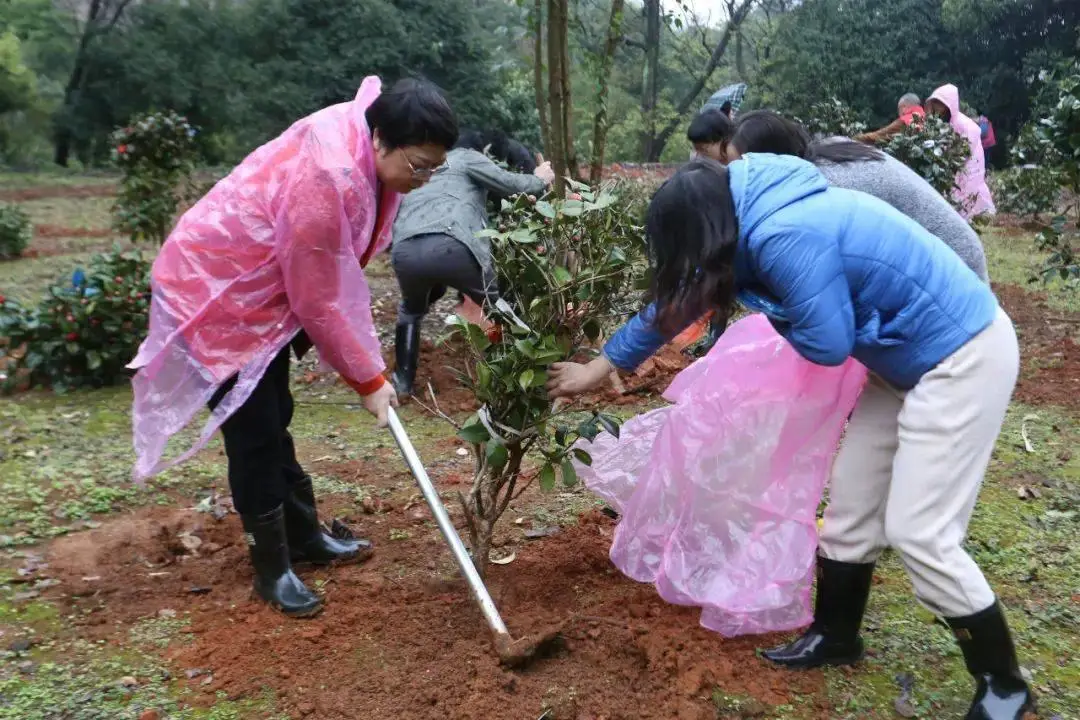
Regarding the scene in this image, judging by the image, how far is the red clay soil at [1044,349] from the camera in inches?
199

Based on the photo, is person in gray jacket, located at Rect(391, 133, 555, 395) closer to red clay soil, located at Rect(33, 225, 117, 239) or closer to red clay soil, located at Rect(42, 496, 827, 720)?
red clay soil, located at Rect(42, 496, 827, 720)

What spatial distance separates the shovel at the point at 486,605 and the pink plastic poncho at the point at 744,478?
456mm

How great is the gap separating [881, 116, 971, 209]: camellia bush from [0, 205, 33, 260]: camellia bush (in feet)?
27.4

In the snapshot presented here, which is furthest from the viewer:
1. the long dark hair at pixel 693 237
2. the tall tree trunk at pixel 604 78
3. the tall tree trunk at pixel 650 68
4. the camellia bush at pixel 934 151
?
the tall tree trunk at pixel 650 68

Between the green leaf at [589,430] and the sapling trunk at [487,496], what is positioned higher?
the green leaf at [589,430]

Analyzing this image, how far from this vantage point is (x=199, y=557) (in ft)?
10.5

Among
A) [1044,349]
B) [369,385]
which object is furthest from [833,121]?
[369,385]

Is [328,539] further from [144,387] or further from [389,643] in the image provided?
[144,387]

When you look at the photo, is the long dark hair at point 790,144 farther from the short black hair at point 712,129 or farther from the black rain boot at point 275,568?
the black rain boot at point 275,568

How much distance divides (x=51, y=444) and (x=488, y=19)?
1673cm

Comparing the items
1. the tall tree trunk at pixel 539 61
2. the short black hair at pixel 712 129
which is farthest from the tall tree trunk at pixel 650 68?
the short black hair at pixel 712 129

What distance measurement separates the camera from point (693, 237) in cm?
194

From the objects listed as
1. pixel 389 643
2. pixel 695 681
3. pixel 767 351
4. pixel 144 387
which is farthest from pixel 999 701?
pixel 144 387

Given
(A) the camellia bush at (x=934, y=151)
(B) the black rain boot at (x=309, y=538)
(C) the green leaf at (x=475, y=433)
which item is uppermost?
(A) the camellia bush at (x=934, y=151)
